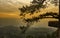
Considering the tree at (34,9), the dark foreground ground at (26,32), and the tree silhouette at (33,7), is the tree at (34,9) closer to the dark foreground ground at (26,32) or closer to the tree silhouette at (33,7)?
the tree silhouette at (33,7)

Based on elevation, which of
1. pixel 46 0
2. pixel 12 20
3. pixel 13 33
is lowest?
pixel 13 33

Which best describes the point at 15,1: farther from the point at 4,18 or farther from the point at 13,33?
the point at 13,33

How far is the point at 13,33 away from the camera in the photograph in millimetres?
2684

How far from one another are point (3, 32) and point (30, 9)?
0.53 metres

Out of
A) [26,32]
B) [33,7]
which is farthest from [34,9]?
[26,32]

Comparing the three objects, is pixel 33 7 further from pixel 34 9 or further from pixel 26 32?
pixel 26 32

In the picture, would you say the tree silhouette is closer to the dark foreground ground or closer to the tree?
the tree

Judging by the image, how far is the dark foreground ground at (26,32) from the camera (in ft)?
8.58

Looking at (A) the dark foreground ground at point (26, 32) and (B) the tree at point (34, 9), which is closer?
(B) the tree at point (34, 9)

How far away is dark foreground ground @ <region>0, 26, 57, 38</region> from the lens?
2.62 m

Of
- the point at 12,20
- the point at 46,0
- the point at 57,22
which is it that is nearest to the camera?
the point at 57,22

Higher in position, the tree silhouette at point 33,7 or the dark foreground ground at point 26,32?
the tree silhouette at point 33,7

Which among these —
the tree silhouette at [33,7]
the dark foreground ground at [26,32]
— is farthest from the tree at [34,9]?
the dark foreground ground at [26,32]

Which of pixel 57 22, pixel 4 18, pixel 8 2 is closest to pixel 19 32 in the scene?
pixel 4 18
